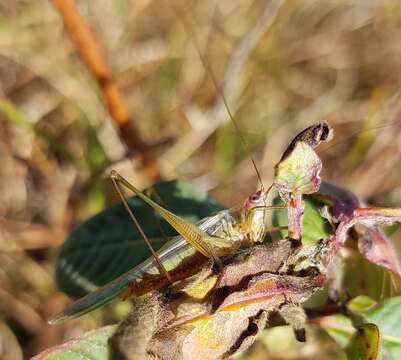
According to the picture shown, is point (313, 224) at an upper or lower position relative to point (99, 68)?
lower

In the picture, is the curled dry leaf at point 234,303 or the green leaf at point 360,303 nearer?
the curled dry leaf at point 234,303

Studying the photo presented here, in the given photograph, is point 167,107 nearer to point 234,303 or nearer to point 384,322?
point 384,322

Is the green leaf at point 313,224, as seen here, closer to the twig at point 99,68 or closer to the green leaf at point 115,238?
the green leaf at point 115,238

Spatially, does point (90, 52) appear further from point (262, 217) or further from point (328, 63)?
point (328, 63)

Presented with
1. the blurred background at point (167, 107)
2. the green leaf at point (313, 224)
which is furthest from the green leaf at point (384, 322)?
the blurred background at point (167, 107)

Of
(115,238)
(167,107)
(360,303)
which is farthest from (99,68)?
(360,303)

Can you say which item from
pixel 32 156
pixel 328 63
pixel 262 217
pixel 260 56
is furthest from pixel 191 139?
pixel 262 217
